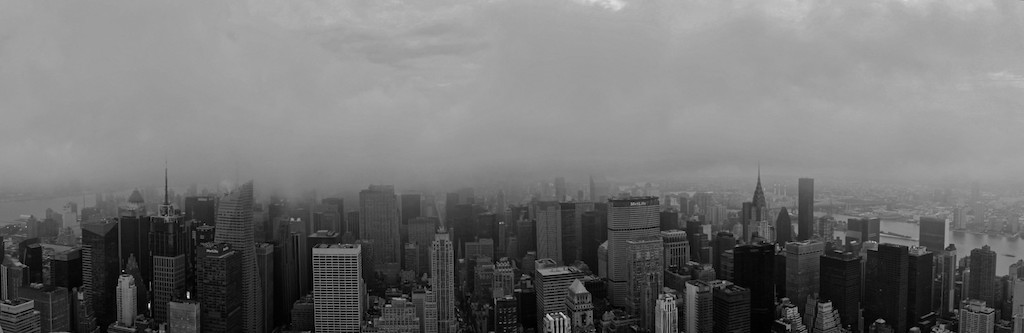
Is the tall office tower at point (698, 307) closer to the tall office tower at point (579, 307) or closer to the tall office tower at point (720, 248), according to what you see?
the tall office tower at point (720, 248)

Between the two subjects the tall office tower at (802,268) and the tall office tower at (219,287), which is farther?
the tall office tower at (802,268)

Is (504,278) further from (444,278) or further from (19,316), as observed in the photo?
(19,316)

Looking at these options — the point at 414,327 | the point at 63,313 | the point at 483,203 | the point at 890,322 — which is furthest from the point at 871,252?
the point at 63,313

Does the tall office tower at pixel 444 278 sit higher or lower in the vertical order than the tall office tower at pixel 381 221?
lower

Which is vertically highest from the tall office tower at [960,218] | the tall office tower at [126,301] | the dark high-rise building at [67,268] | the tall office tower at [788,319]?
the tall office tower at [960,218]

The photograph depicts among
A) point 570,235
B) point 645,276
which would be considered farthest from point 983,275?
point 570,235

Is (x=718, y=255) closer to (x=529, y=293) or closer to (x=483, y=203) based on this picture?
(x=529, y=293)

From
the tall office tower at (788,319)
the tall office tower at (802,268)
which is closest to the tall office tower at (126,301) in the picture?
the tall office tower at (788,319)
